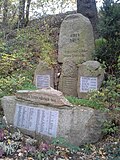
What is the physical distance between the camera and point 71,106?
444 cm

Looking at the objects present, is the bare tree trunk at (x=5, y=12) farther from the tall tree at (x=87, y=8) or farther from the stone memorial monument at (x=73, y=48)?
the stone memorial monument at (x=73, y=48)

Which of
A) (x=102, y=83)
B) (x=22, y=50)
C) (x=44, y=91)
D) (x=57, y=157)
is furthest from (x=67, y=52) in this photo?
(x=57, y=157)

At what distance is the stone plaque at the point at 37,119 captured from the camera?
4.49 meters

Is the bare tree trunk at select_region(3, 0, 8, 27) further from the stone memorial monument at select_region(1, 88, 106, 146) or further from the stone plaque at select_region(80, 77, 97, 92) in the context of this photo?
the stone memorial monument at select_region(1, 88, 106, 146)

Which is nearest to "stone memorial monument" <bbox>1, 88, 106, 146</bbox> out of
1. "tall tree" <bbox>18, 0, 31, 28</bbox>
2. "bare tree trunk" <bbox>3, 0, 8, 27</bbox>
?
"bare tree trunk" <bbox>3, 0, 8, 27</bbox>

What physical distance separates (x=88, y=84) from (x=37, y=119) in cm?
177

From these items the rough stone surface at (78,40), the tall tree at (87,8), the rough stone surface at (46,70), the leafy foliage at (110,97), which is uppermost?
the tall tree at (87,8)

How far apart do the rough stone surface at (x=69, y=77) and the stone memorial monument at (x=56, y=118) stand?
172cm

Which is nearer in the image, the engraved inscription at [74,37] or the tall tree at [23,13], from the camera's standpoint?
the engraved inscription at [74,37]

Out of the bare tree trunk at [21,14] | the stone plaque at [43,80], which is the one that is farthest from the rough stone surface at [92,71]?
the bare tree trunk at [21,14]

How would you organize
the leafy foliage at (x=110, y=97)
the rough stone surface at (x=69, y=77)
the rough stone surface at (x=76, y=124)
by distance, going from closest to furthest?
the rough stone surface at (x=76, y=124) < the leafy foliage at (x=110, y=97) < the rough stone surface at (x=69, y=77)

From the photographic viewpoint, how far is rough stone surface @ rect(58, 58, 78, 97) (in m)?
6.32

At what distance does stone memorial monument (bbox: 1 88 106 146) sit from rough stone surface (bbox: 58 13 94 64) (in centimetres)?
214

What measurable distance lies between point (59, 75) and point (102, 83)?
126 centimetres
